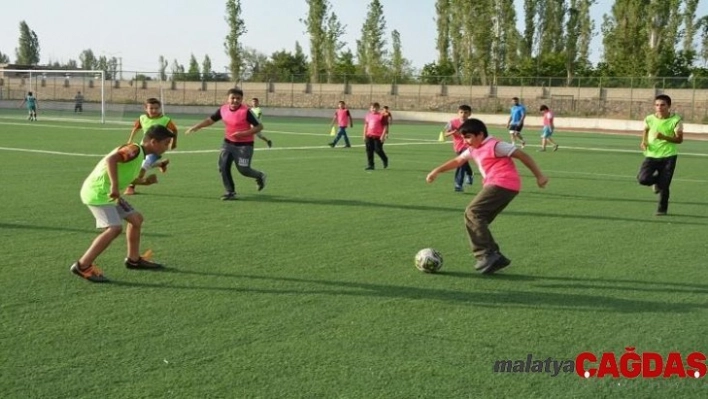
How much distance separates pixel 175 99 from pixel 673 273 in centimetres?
6952

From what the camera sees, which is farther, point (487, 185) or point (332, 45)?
point (332, 45)

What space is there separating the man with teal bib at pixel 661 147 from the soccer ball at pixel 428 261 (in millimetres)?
5679

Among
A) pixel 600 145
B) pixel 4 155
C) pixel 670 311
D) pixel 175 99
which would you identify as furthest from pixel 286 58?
pixel 670 311

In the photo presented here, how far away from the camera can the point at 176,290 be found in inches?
256

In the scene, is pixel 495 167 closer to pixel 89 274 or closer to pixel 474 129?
pixel 474 129

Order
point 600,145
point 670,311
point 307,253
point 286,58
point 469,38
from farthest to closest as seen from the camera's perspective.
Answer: point 286,58 → point 469,38 → point 600,145 → point 307,253 → point 670,311

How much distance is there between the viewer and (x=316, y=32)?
256 feet

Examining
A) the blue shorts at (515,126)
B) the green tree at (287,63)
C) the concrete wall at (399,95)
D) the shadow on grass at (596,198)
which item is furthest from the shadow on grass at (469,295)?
the green tree at (287,63)

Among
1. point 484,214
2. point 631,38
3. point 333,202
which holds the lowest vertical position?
point 333,202

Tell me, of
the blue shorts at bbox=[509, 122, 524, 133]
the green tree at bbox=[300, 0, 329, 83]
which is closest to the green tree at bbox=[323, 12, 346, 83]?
the green tree at bbox=[300, 0, 329, 83]

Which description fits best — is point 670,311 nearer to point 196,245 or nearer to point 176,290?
point 176,290

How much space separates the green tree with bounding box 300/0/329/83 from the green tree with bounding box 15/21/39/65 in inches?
2522

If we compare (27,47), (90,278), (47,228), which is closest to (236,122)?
(47,228)

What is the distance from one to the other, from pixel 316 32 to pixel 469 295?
73837 mm
